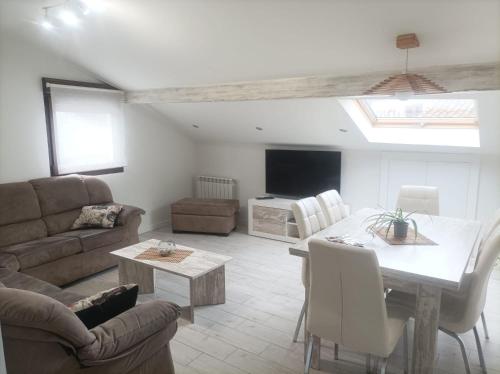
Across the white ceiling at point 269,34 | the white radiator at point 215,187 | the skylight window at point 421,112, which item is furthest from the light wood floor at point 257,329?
the white ceiling at point 269,34

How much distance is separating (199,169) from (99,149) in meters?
2.06

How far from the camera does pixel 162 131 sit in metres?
6.02

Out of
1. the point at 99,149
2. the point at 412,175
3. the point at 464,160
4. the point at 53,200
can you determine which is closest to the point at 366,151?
the point at 412,175

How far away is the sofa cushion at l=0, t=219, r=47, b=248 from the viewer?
3744 mm

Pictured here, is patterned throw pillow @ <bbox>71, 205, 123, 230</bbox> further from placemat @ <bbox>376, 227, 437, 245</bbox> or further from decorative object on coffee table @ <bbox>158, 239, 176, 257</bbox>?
placemat @ <bbox>376, 227, 437, 245</bbox>

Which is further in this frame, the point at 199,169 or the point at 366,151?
the point at 199,169

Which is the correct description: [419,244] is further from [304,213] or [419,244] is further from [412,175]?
[412,175]

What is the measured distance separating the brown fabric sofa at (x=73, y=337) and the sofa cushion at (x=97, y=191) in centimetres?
287

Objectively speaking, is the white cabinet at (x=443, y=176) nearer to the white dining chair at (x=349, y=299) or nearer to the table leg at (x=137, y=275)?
the white dining chair at (x=349, y=299)

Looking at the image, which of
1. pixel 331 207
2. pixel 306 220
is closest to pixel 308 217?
pixel 306 220

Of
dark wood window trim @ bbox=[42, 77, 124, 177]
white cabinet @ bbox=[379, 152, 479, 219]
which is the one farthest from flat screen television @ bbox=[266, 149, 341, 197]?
dark wood window trim @ bbox=[42, 77, 124, 177]

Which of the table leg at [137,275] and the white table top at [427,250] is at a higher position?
the white table top at [427,250]

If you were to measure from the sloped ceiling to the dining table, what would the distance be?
1377 millimetres

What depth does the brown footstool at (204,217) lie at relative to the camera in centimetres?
556
